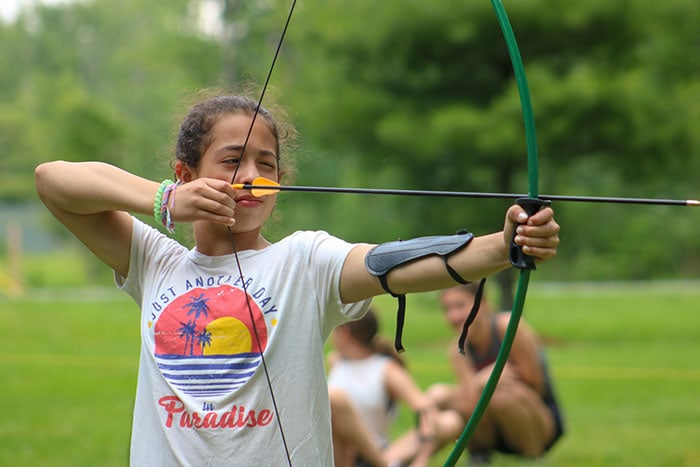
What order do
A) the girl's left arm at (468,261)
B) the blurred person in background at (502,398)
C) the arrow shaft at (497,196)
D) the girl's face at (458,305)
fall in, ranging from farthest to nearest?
the blurred person in background at (502,398) < the girl's face at (458,305) < the girl's left arm at (468,261) < the arrow shaft at (497,196)

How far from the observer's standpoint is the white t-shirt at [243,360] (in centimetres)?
229

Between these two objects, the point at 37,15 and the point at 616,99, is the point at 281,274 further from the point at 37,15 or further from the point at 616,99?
the point at 37,15

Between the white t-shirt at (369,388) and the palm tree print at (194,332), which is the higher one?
the white t-shirt at (369,388)

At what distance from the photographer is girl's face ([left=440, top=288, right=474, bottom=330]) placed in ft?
16.4

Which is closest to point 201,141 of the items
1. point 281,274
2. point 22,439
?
point 281,274

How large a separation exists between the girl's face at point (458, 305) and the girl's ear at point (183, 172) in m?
2.60

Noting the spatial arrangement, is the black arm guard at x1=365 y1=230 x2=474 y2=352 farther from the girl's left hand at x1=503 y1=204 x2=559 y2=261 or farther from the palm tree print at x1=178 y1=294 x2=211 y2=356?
the palm tree print at x1=178 y1=294 x2=211 y2=356

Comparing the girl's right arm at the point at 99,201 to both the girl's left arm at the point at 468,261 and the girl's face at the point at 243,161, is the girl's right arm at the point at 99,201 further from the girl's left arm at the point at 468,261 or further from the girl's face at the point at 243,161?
the girl's left arm at the point at 468,261

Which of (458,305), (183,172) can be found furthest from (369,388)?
(183,172)

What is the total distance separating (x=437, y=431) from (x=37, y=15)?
137 feet

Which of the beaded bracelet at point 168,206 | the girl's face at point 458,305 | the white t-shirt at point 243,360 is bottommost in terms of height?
the white t-shirt at point 243,360

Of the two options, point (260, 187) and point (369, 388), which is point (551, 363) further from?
point (260, 187)

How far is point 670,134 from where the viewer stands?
39.9ft

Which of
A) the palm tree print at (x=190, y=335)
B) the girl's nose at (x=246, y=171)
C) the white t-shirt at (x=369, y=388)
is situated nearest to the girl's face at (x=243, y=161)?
the girl's nose at (x=246, y=171)
